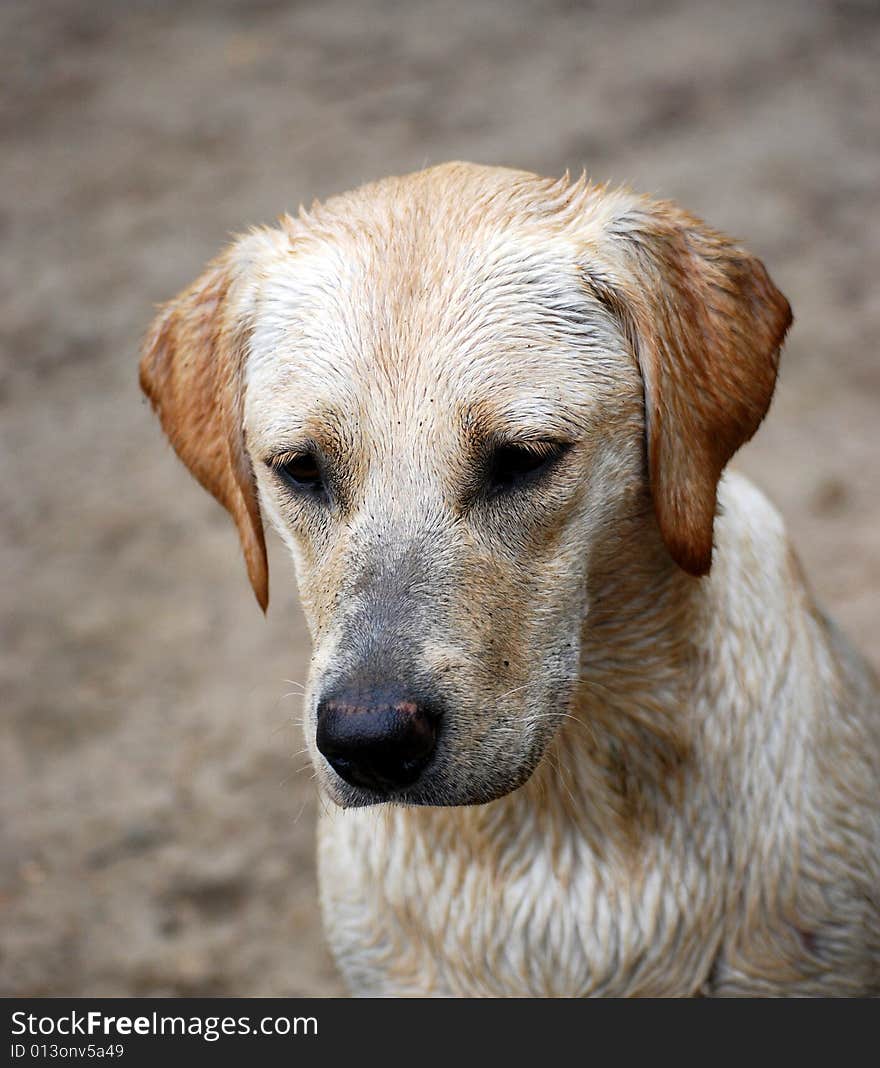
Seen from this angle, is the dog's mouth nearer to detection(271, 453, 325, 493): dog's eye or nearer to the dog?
the dog

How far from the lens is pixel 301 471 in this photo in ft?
8.00

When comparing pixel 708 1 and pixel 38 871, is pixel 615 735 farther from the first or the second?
pixel 708 1

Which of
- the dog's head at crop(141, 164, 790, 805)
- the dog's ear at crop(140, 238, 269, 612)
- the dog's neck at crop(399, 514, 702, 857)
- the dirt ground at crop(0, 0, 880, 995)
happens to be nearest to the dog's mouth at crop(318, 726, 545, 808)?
the dog's head at crop(141, 164, 790, 805)

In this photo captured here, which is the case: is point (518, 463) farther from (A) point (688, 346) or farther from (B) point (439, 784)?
(B) point (439, 784)

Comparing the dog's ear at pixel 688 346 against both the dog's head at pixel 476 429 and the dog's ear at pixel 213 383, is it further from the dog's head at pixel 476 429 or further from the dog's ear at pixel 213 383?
the dog's ear at pixel 213 383

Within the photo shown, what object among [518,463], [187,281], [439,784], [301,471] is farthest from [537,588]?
[187,281]

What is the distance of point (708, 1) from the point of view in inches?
315

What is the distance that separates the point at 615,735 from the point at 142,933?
6.79 feet

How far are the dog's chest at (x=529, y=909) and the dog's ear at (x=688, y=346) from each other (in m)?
0.71

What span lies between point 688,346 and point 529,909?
1.21 metres

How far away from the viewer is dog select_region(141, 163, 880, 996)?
2.26m

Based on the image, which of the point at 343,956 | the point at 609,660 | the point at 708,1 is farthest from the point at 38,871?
the point at 708,1

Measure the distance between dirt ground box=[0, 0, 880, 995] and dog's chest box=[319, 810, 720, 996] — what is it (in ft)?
1.55

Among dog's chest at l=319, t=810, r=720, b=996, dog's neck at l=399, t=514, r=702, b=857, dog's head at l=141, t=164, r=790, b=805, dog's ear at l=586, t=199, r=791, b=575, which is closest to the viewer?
dog's head at l=141, t=164, r=790, b=805
